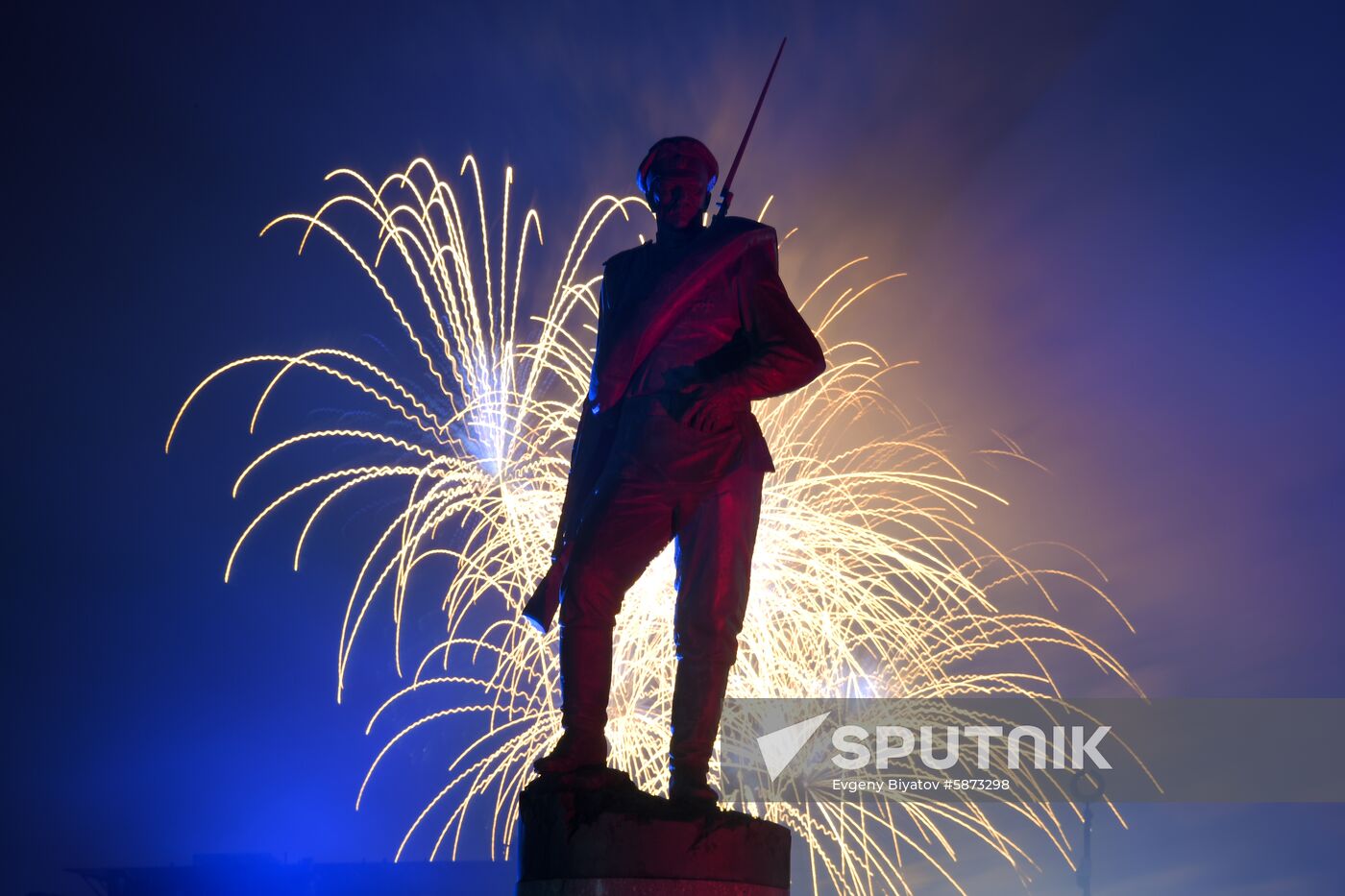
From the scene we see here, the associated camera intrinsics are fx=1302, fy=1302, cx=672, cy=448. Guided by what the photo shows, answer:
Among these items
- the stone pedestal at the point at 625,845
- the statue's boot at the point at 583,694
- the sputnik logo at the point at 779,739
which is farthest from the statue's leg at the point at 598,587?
the sputnik logo at the point at 779,739

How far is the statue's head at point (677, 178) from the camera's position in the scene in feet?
22.4

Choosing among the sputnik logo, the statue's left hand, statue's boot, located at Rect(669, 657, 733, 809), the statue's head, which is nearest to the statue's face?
the statue's head

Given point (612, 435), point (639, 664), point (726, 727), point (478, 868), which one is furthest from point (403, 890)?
point (612, 435)

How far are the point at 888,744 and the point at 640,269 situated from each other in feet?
52.2

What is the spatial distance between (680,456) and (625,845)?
187 cm

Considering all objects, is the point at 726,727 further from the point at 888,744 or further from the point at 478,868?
the point at 478,868

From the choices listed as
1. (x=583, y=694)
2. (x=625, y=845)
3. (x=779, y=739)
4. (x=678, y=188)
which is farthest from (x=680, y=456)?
(x=779, y=739)

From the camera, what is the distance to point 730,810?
6.07 meters

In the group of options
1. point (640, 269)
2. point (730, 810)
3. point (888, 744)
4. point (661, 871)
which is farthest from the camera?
point (888, 744)

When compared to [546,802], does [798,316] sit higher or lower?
higher

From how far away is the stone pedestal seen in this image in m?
5.66

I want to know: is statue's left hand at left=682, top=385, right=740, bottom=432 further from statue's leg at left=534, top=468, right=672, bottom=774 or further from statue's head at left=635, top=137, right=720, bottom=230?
statue's head at left=635, top=137, right=720, bottom=230

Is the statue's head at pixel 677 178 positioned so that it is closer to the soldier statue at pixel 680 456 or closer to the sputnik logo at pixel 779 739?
the soldier statue at pixel 680 456

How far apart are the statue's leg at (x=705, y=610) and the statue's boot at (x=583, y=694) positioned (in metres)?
0.36
